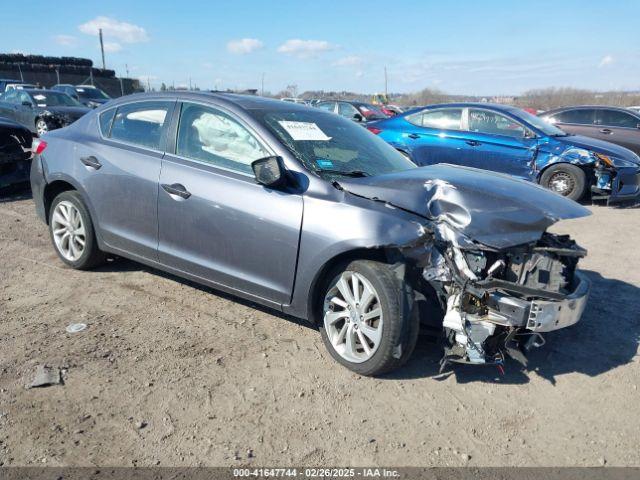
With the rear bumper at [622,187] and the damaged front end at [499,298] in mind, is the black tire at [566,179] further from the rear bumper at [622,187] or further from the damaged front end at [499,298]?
the damaged front end at [499,298]

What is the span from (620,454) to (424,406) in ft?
3.36

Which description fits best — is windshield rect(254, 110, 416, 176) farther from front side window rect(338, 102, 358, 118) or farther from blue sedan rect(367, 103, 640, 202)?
front side window rect(338, 102, 358, 118)

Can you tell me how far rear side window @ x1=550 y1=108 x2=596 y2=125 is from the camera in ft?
41.3

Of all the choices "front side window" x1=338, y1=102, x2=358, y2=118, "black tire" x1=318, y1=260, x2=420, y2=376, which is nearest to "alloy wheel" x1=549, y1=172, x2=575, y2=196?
"black tire" x1=318, y1=260, x2=420, y2=376

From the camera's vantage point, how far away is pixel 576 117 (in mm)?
12641

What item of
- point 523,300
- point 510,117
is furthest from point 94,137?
point 510,117

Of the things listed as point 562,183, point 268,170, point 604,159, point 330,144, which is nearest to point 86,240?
point 268,170

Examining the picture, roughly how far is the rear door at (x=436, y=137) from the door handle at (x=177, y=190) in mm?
5680

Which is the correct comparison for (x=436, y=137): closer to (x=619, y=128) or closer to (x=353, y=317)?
(x=619, y=128)

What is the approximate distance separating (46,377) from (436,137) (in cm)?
750

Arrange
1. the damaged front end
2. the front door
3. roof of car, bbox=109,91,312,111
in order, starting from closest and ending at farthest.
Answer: the damaged front end < the front door < roof of car, bbox=109,91,312,111

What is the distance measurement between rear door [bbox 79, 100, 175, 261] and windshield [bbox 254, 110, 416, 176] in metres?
0.99

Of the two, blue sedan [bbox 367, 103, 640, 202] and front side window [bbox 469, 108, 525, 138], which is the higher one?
front side window [bbox 469, 108, 525, 138]

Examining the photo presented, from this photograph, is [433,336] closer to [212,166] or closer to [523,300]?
[523,300]
